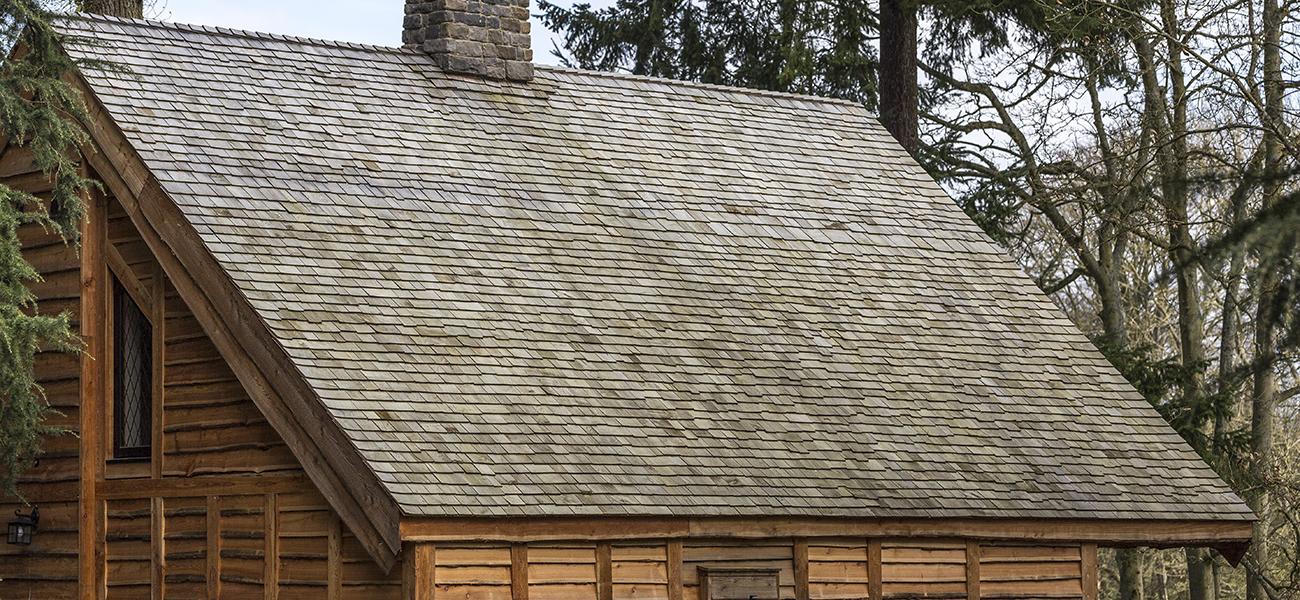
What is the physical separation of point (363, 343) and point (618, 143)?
5296mm

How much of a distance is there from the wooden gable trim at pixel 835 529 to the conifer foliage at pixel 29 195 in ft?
11.0

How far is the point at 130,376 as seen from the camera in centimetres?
1293

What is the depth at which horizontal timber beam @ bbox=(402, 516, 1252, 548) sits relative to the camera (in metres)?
10.4

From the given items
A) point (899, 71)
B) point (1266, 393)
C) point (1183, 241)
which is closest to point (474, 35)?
point (899, 71)

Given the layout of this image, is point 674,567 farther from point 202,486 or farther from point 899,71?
point 899,71

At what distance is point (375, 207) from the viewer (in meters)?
13.4

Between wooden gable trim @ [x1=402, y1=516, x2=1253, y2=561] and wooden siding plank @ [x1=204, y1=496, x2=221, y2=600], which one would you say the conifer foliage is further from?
wooden gable trim @ [x1=402, y1=516, x2=1253, y2=561]

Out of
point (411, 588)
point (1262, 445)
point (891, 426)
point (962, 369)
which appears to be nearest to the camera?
point (411, 588)

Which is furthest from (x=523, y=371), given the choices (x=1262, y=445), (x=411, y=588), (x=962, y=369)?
(x=1262, y=445)

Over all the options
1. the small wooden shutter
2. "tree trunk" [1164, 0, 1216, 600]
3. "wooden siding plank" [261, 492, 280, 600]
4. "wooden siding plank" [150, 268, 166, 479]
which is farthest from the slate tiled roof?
"tree trunk" [1164, 0, 1216, 600]

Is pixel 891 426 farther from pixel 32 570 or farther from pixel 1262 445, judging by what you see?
pixel 1262 445

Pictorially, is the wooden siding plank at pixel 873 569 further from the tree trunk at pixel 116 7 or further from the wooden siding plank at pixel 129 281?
the tree trunk at pixel 116 7

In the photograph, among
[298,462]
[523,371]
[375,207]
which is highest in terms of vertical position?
[375,207]

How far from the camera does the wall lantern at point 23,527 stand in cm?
1319
